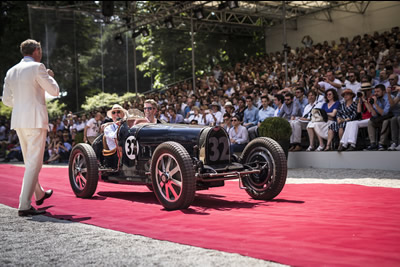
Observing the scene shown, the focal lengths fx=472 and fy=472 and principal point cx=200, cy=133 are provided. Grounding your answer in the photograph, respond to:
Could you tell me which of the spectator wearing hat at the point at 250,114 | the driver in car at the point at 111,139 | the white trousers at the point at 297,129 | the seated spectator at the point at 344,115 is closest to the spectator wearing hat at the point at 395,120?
the seated spectator at the point at 344,115

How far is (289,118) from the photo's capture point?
39.9ft

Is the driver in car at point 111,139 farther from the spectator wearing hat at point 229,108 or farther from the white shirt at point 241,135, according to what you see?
the spectator wearing hat at point 229,108

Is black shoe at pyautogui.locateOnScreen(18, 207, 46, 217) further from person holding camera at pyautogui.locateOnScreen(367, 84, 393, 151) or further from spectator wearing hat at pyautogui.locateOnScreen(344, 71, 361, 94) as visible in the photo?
spectator wearing hat at pyautogui.locateOnScreen(344, 71, 361, 94)

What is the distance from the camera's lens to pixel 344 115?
10.7 metres

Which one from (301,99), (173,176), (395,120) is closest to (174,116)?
(301,99)

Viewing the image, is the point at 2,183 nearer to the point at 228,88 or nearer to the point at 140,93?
the point at 228,88

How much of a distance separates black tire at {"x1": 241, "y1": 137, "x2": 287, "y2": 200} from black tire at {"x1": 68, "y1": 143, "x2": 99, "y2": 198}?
6.95 ft

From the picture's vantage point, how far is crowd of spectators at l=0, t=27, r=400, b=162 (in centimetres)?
1002

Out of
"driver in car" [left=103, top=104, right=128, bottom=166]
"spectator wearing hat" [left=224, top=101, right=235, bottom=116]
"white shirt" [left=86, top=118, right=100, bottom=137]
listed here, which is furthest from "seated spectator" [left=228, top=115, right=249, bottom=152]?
"white shirt" [left=86, top=118, right=100, bottom=137]

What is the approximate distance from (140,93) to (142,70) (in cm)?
127

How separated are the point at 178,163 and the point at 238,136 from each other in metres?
6.39

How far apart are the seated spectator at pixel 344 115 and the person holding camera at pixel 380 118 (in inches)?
20.6

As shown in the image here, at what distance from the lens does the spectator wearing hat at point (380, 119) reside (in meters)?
9.69

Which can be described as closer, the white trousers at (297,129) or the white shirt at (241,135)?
the white shirt at (241,135)
